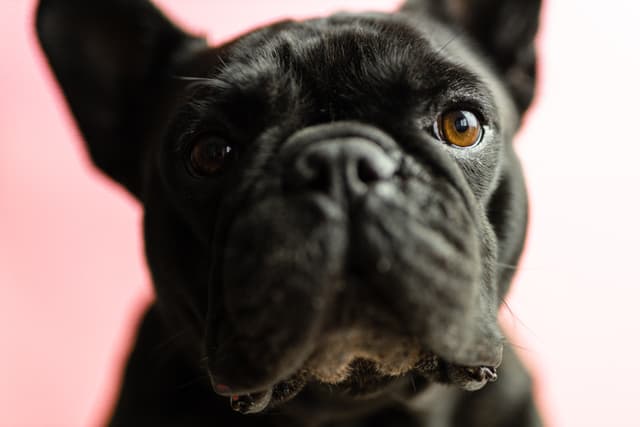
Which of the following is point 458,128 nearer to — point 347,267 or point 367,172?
point 367,172

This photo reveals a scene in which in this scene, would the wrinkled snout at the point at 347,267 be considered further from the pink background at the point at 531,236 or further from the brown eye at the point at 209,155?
the pink background at the point at 531,236

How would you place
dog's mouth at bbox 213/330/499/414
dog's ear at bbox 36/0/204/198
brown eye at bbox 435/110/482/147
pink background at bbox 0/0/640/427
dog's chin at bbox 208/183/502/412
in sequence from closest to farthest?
dog's chin at bbox 208/183/502/412
dog's mouth at bbox 213/330/499/414
brown eye at bbox 435/110/482/147
dog's ear at bbox 36/0/204/198
pink background at bbox 0/0/640/427

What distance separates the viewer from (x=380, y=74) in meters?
1.61

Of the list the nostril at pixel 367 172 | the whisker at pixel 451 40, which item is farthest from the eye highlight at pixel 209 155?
the whisker at pixel 451 40

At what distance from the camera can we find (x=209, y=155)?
5.69 feet

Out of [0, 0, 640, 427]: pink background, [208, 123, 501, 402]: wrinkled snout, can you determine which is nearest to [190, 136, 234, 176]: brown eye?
[208, 123, 501, 402]: wrinkled snout

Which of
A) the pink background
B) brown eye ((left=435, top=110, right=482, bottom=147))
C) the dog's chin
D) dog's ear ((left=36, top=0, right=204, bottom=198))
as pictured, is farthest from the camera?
the pink background

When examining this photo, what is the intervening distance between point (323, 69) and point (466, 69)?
12.8 inches

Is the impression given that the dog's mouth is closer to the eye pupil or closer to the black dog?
the black dog

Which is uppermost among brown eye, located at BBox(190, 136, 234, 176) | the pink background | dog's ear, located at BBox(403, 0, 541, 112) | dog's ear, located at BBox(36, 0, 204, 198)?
Result: dog's ear, located at BBox(403, 0, 541, 112)

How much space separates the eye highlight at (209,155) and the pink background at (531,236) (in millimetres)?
1676

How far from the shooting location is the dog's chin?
1.37 meters

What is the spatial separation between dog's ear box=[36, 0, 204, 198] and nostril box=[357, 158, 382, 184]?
3.27ft

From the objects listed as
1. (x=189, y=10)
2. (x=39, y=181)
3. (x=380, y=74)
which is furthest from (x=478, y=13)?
(x=39, y=181)
